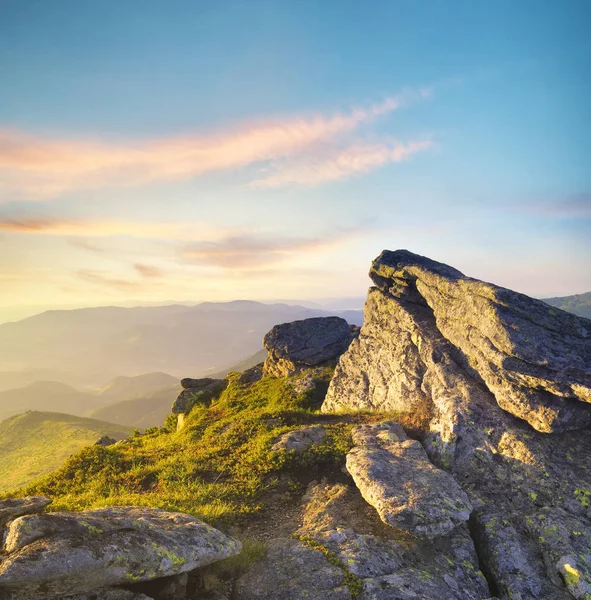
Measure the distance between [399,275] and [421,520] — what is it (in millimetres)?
17703

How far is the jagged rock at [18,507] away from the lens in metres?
8.84

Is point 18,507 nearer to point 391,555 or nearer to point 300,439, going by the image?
point 391,555

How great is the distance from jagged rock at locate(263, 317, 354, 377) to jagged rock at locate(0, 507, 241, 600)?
1113 inches

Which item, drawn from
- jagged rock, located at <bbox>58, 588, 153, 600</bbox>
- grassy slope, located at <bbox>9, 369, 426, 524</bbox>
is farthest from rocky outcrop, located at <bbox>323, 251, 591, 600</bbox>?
jagged rock, located at <bbox>58, 588, 153, 600</bbox>

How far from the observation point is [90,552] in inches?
290

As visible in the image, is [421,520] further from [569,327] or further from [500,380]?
[569,327]

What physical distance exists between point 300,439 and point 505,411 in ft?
31.6

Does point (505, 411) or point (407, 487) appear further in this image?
point (505, 411)

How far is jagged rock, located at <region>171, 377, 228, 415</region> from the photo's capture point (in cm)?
3803

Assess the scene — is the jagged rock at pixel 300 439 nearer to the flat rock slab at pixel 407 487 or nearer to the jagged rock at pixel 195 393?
the flat rock slab at pixel 407 487

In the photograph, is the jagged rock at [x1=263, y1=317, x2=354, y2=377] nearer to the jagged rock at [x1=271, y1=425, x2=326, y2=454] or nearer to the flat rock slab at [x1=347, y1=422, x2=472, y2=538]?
the jagged rock at [x1=271, y1=425, x2=326, y2=454]

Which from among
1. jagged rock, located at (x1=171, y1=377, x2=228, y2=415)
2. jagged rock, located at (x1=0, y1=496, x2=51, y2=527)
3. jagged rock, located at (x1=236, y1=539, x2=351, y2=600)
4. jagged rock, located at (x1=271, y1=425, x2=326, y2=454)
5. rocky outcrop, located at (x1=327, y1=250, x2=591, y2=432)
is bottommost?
jagged rock, located at (x1=171, y1=377, x2=228, y2=415)

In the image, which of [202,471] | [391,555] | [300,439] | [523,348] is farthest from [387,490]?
[523,348]

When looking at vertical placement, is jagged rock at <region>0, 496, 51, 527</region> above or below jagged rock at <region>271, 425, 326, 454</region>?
above
